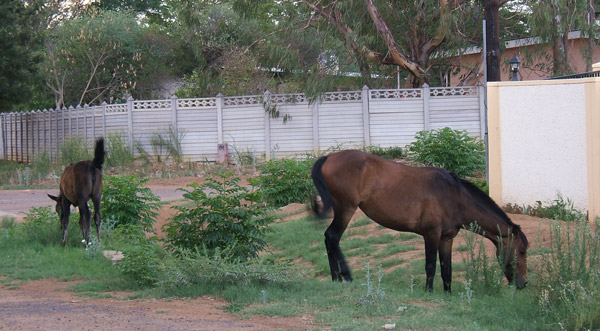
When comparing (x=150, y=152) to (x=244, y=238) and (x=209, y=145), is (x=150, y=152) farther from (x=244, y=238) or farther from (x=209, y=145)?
(x=244, y=238)

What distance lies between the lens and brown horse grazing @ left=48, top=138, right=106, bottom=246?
1184 cm

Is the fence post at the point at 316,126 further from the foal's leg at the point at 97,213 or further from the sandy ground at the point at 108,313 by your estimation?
the sandy ground at the point at 108,313

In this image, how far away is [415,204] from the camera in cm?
906

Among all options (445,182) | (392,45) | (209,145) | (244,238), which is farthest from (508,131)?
(209,145)

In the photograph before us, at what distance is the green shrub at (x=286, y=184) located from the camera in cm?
1689

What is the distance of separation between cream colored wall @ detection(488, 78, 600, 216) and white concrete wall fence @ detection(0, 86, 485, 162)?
1160cm

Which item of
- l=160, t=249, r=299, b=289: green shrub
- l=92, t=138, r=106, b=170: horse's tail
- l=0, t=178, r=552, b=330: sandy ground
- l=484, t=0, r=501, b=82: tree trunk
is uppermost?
l=484, t=0, r=501, b=82: tree trunk

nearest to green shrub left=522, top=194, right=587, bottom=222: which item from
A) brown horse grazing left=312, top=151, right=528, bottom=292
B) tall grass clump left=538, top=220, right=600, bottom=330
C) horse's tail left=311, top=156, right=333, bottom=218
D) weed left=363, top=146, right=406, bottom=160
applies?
brown horse grazing left=312, top=151, right=528, bottom=292

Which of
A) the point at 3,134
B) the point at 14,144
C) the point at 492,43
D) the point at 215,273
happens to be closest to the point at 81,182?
the point at 215,273

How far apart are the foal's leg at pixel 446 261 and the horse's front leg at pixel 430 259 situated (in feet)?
0.33

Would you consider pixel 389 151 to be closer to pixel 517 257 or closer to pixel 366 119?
pixel 366 119

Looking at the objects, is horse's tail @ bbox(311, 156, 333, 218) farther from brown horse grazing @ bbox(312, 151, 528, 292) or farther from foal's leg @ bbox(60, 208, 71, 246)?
foal's leg @ bbox(60, 208, 71, 246)

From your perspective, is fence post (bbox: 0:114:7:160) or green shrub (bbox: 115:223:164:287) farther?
fence post (bbox: 0:114:7:160)

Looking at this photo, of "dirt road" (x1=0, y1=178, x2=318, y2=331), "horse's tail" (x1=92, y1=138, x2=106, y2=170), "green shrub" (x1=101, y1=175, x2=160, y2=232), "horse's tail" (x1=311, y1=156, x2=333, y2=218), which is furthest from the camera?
"green shrub" (x1=101, y1=175, x2=160, y2=232)
